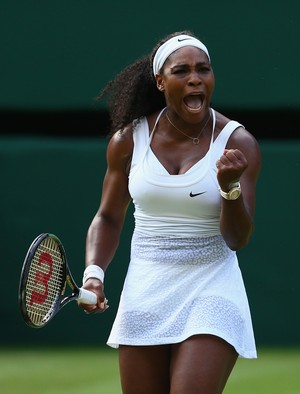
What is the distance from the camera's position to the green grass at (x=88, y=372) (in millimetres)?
6891

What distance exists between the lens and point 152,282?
423 centimetres

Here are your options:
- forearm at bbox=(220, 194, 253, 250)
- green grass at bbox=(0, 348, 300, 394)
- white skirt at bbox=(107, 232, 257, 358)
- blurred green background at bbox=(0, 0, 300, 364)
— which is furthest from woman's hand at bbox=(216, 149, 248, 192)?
blurred green background at bbox=(0, 0, 300, 364)

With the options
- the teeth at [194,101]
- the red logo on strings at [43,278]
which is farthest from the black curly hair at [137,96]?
the red logo on strings at [43,278]

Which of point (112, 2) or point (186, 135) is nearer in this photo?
point (186, 135)

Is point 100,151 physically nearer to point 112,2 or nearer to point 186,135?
point 112,2

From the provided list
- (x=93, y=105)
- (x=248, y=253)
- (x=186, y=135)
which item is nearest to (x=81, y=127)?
(x=93, y=105)

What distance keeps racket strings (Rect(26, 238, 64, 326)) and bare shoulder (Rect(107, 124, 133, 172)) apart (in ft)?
1.44

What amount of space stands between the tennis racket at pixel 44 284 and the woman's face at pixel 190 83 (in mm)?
667

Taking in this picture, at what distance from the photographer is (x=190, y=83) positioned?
4262mm

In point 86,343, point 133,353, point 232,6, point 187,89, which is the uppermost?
point 232,6

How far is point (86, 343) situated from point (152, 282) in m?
4.07

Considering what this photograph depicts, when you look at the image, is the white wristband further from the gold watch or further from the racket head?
the gold watch

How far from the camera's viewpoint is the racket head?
13.1 ft

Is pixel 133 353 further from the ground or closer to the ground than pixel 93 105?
closer to the ground
